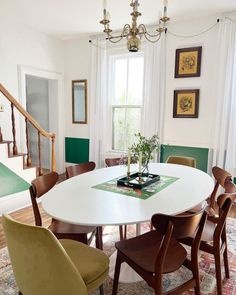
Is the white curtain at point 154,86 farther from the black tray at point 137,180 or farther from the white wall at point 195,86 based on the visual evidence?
the black tray at point 137,180

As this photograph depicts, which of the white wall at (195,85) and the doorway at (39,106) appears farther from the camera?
the doorway at (39,106)

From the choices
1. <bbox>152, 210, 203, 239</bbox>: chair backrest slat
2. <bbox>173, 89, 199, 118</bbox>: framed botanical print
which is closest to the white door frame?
<bbox>173, 89, 199, 118</bbox>: framed botanical print

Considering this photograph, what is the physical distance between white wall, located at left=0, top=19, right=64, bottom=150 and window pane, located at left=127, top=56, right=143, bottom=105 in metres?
1.66

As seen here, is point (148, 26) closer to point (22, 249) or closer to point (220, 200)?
point (220, 200)

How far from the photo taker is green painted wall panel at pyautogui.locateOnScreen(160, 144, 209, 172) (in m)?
3.97

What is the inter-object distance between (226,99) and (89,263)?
309 cm

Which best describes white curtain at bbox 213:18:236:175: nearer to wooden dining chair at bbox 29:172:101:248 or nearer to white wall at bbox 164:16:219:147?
white wall at bbox 164:16:219:147

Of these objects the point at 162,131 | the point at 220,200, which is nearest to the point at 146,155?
the point at 220,200

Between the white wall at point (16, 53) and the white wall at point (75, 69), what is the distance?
1.39 ft

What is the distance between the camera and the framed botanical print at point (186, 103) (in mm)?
3945

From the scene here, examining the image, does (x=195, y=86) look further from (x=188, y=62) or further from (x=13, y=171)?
(x=13, y=171)

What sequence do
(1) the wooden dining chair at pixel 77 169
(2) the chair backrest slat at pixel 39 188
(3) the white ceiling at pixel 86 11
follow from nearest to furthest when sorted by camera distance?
→ 1. (2) the chair backrest slat at pixel 39 188
2. (1) the wooden dining chair at pixel 77 169
3. (3) the white ceiling at pixel 86 11

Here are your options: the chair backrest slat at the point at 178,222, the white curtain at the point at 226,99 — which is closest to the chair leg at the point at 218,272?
the chair backrest slat at the point at 178,222

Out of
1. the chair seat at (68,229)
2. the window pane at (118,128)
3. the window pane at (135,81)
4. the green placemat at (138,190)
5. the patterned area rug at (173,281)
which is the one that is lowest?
the patterned area rug at (173,281)
